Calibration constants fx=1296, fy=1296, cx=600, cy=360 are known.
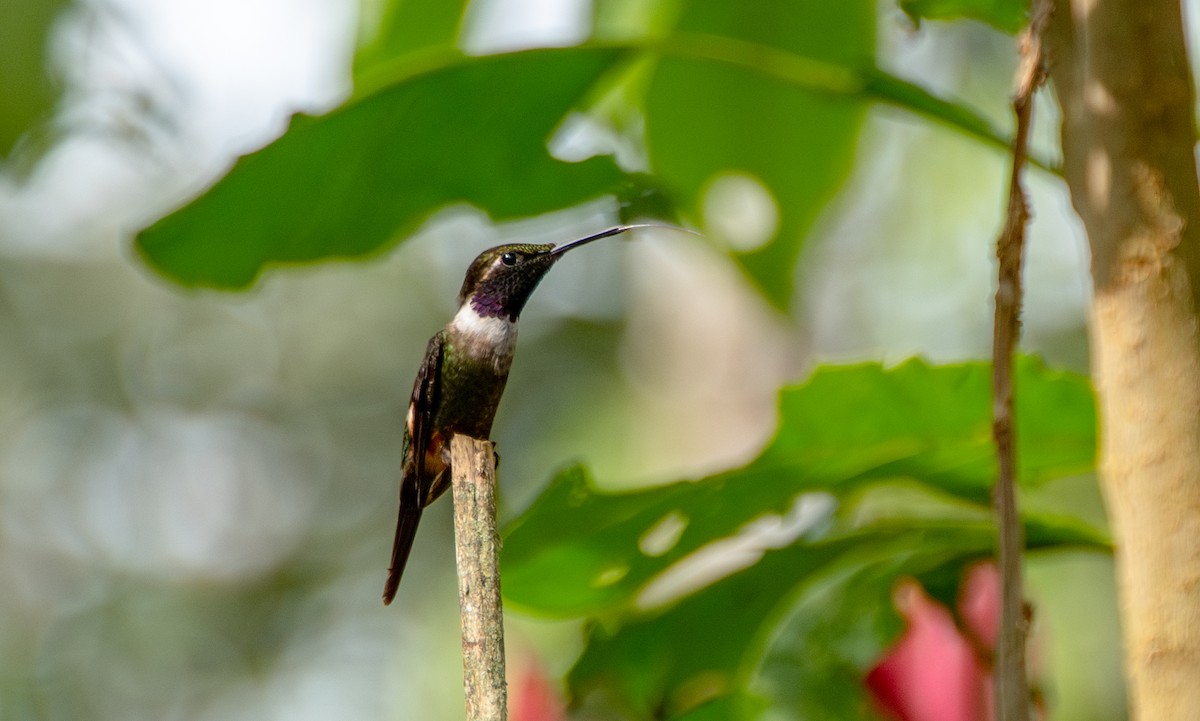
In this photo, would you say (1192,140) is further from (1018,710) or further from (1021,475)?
(1021,475)

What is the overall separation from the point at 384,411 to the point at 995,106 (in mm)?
10314

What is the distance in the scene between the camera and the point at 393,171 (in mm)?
1991

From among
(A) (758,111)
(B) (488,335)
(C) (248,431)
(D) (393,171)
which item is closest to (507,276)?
(B) (488,335)

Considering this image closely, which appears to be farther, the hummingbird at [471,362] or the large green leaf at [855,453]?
the hummingbird at [471,362]

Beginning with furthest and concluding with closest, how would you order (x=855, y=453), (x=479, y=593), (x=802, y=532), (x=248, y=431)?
(x=248, y=431)
(x=802, y=532)
(x=855, y=453)
(x=479, y=593)

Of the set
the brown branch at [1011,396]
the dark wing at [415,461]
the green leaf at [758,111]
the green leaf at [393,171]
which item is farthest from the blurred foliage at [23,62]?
the brown branch at [1011,396]

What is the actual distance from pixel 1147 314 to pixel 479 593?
0.66 metres

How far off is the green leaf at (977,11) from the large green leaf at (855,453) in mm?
448

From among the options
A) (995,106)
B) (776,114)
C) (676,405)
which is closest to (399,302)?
(995,106)

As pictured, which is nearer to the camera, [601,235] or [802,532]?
A: [802,532]

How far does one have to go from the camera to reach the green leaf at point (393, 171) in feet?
6.22

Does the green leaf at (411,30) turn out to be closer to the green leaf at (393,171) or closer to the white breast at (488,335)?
the green leaf at (393,171)

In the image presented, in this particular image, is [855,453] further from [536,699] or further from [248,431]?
[248,431]

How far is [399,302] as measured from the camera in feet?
51.6
